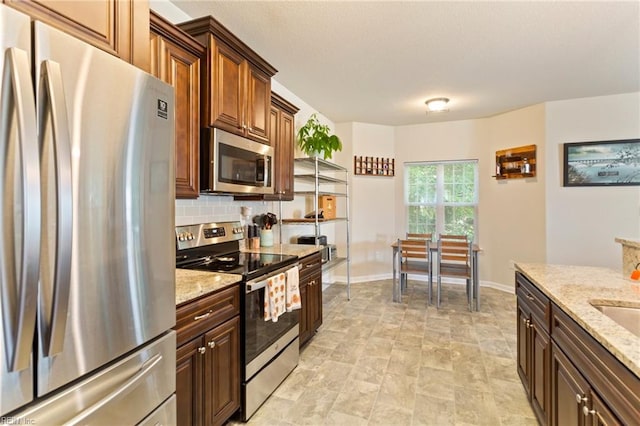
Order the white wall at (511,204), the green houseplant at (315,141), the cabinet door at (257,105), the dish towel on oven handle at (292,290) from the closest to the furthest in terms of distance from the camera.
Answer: the dish towel on oven handle at (292,290) < the cabinet door at (257,105) < the green houseplant at (315,141) < the white wall at (511,204)

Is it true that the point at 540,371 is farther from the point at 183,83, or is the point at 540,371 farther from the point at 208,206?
the point at 183,83

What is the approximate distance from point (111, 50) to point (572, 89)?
4.60 metres

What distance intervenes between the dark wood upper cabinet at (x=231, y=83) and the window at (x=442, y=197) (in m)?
3.52

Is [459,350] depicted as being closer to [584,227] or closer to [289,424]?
[289,424]

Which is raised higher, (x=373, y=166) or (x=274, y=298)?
(x=373, y=166)

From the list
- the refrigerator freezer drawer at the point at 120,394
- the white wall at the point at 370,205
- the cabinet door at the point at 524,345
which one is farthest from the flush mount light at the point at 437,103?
the refrigerator freezer drawer at the point at 120,394

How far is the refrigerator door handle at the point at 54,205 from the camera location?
76 cm

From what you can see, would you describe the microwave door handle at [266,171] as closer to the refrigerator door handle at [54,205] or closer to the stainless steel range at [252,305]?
the stainless steel range at [252,305]

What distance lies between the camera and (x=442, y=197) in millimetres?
5277

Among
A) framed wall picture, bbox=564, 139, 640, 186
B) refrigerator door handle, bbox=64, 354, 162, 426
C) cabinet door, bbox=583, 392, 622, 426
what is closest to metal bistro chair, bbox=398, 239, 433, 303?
framed wall picture, bbox=564, 139, 640, 186

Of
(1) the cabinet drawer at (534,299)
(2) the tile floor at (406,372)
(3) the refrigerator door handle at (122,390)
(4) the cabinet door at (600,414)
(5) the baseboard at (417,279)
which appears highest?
(1) the cabinet drawer at (534,299)

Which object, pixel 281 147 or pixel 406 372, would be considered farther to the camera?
pixel 281 147

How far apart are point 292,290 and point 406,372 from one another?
1121 millimetres

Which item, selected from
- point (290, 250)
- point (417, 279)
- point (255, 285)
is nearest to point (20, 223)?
point (255, 285)
